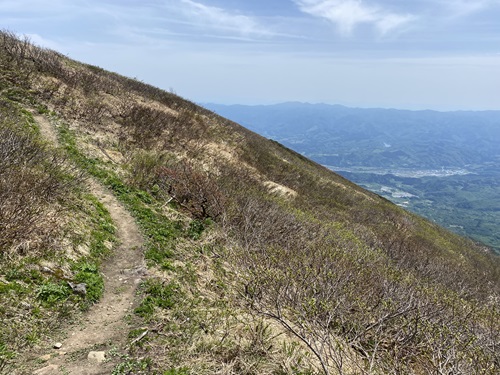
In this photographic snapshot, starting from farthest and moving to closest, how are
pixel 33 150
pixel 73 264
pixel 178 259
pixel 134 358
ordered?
1. pixel 33 150
2. pixel 178 259
3. pixel 73 264
4. pixel 134 358

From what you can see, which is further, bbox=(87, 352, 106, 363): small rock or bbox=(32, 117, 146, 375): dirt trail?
bbox=(87, 352, 106, 363): small rock

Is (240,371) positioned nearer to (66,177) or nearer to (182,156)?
(66,177)

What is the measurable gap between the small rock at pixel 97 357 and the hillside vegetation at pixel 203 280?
0.59ft

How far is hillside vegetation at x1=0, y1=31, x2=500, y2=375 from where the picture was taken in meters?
5.21

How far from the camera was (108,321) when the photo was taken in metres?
5.72

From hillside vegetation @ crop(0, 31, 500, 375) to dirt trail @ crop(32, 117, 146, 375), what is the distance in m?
0.23

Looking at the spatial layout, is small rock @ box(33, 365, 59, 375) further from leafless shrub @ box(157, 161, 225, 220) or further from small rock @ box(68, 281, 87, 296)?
leafless shrub @ box(157, 161, 225, 220)

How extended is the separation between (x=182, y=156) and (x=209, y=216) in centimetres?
851

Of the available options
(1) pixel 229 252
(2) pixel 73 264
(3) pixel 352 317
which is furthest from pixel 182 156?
(3) pixel 352 317

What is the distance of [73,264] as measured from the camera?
22.1 ft

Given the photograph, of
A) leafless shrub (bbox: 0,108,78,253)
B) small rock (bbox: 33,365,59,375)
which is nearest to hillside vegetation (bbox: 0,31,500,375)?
leafless shrub (bbox: 0,108,78,253)

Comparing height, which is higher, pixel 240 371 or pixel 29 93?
pixel 29 93

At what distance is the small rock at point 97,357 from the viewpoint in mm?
4715

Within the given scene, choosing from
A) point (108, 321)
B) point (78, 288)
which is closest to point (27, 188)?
point (78, 288)
